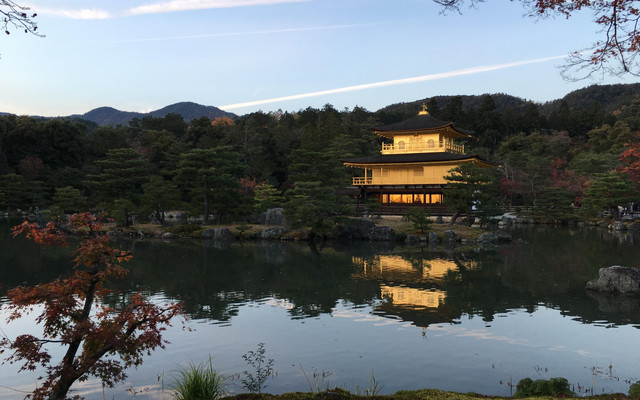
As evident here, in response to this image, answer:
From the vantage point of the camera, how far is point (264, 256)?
23.7m

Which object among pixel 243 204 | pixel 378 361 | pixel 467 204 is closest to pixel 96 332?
pixel 378 361

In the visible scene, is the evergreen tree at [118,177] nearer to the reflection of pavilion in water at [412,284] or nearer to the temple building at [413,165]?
the temple building at [413,165]

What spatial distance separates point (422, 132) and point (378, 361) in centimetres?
3580

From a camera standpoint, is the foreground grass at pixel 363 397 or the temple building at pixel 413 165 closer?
the foreground grass at pixel 363 397

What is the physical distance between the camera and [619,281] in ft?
48.8

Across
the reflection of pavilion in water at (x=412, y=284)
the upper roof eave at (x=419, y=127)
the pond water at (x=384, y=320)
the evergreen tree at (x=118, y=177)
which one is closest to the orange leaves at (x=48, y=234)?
the pond water at (x=384, y=320)

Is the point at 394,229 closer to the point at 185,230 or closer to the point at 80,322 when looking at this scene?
the point at 185,230

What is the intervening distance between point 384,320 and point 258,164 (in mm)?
45326

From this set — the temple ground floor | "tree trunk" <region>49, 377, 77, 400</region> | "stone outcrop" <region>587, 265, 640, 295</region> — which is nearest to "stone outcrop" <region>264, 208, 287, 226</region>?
the temple ground floor

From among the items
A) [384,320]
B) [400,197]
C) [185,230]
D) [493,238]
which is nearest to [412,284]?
[384,320]

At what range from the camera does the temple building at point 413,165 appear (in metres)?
39.5

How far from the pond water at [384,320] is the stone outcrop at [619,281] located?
76cm

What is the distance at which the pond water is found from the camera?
818 cm

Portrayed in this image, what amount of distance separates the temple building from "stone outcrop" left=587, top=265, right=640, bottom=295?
74.5ft
